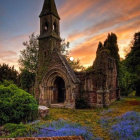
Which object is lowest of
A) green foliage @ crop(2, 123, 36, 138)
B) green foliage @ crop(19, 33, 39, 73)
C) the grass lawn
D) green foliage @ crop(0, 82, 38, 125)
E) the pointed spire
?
the grass lawn

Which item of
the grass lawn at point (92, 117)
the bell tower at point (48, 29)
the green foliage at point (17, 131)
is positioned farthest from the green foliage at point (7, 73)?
the green foliage at point (17, 131)

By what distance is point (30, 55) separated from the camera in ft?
93.2

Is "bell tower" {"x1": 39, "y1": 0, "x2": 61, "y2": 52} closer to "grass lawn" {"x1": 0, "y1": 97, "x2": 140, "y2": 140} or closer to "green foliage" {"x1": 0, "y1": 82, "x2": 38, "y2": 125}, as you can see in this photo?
"grass lawn" {"x1": 0, "y1": 97, "x2": 140, "y2": 140}

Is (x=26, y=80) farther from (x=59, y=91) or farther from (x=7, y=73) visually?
(x=59, y=91)

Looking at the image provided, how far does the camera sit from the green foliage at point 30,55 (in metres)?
28.3

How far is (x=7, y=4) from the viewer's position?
11.4 meters

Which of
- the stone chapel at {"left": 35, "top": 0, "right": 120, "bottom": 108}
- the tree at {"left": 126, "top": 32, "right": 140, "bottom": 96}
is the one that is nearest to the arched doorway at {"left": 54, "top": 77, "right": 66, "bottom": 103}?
the stone chapel at {"left": 35, "top": 0, "right": 120, "bottom": 108}

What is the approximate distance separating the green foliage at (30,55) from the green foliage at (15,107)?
17.7 metres

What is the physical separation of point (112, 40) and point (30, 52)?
1717 cm

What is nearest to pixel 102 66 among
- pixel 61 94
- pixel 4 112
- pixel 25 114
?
pixel 61 94

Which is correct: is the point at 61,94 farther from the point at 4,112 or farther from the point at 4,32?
the point at 4,112

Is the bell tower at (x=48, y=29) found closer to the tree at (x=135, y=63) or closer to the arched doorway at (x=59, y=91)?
the arched doorway at (x=59, y=91)

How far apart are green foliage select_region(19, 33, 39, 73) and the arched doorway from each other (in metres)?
7.91

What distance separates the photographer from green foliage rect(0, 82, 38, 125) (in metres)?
9.19
